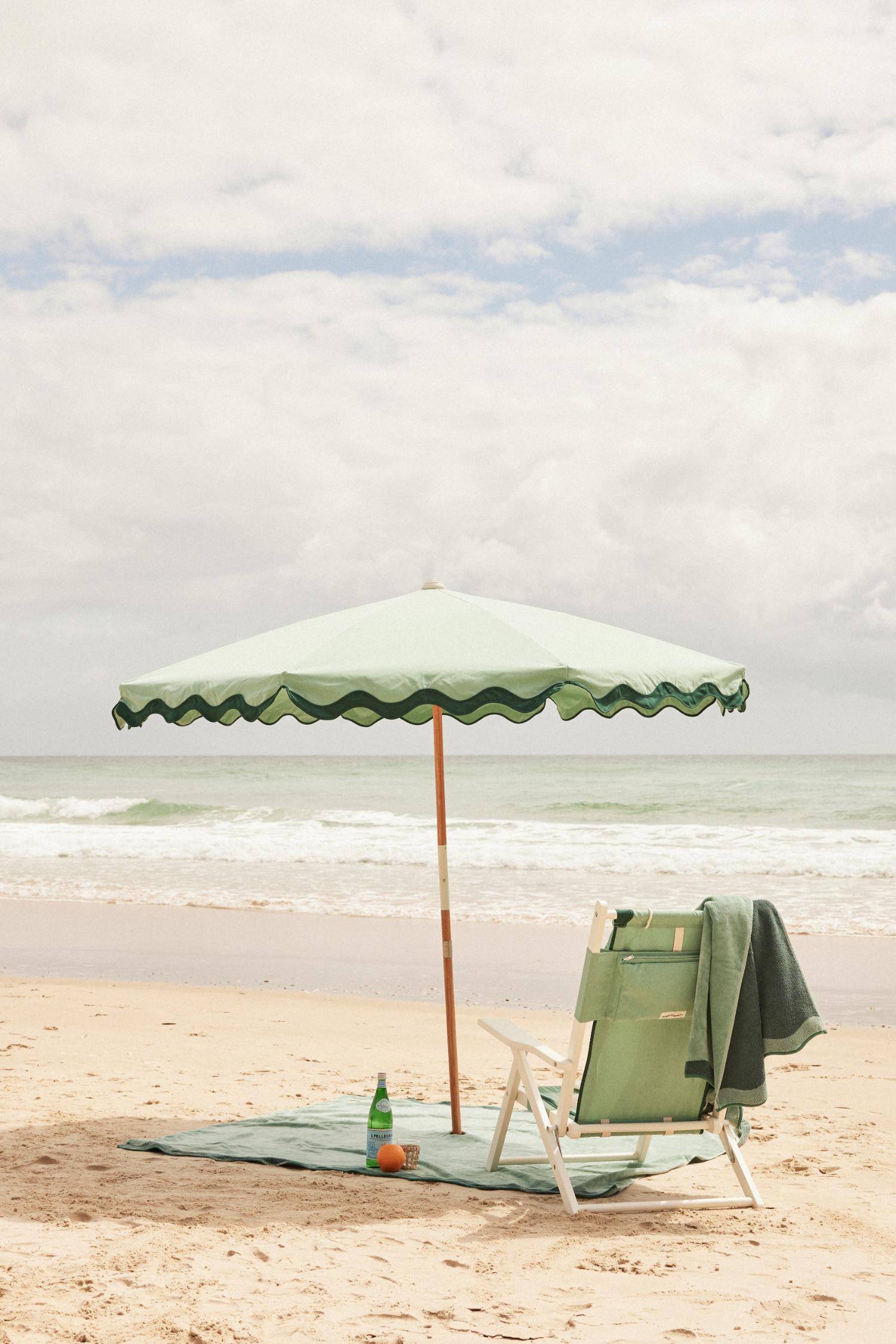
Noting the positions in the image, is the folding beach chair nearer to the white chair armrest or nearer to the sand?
the white chair armrest

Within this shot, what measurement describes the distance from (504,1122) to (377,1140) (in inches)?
19.4

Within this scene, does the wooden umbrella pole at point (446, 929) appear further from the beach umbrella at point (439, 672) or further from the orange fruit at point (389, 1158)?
the orange fruit at point (389, 1158)

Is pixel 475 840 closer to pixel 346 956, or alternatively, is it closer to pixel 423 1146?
pixel 346 956

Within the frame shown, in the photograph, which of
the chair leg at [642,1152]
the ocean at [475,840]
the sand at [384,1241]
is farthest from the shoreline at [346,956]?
the chair leg at [642,1152]

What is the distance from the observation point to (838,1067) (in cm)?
705

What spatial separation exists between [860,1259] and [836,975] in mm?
6403

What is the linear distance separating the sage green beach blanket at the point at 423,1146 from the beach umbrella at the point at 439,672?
32 centimetres

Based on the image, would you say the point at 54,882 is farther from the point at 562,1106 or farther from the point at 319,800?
the point at 319,800

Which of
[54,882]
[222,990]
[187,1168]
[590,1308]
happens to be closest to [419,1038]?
[222,990]

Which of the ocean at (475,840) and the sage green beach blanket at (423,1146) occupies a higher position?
the sage green beach blanket at (423,1146)

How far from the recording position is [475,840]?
2378 cm

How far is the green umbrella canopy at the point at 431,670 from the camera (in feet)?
12.8

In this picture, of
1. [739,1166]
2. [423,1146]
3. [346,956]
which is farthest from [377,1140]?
[346,956]

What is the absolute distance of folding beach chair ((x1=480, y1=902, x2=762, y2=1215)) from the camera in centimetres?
423
